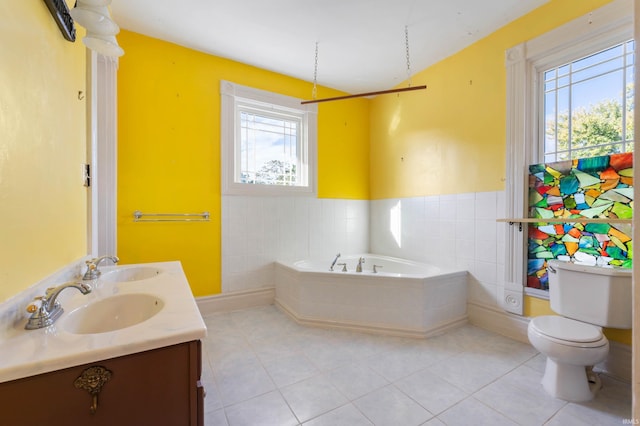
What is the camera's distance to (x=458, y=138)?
2770mm

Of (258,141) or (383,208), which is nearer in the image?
(258,141)

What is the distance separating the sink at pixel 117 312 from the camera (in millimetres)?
1059

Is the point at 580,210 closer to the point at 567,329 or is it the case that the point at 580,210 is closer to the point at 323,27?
the point at 567,329

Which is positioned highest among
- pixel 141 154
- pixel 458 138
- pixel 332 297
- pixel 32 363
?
pixel 458 138

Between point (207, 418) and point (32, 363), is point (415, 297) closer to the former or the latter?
point (207, 418)

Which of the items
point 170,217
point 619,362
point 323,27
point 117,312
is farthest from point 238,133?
point 619,362

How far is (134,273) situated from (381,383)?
1.74 metres

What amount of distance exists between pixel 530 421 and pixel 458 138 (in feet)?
7.69

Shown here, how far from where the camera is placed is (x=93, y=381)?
0.69 metres

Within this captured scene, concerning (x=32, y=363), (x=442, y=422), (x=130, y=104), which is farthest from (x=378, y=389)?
(x=130, y=104)

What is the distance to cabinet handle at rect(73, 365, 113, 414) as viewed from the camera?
2.23 feet

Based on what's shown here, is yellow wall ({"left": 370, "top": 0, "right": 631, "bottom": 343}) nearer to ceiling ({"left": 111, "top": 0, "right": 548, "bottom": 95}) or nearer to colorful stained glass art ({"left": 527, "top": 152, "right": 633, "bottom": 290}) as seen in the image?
ceiling ({"left": 111, "top": 0, "right": 548, "bottom": 95})

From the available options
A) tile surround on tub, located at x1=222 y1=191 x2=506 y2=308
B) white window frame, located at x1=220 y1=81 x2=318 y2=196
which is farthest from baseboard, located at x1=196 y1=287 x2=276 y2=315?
white window frame, located at x1=220 y1=81 x2=318 y2=196

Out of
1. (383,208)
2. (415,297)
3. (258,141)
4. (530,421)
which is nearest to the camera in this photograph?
(530,421)
